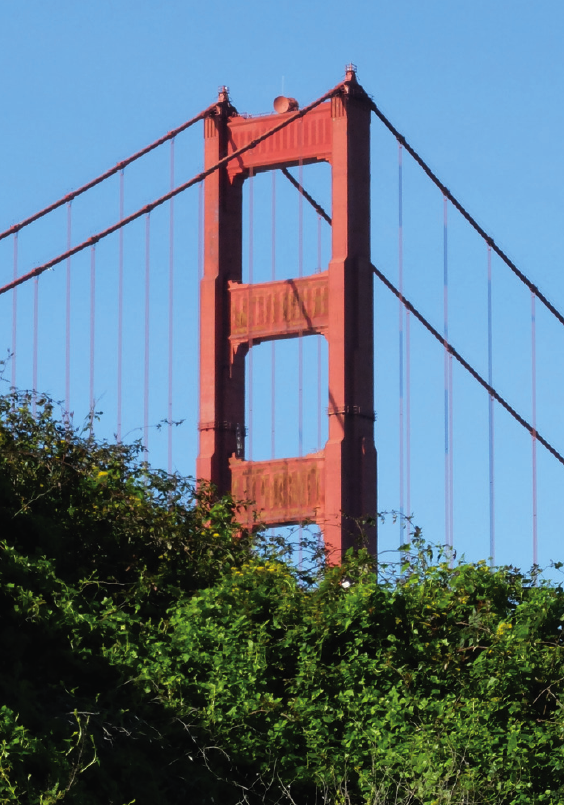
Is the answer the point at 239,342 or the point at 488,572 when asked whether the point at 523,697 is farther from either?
the point at 239,342

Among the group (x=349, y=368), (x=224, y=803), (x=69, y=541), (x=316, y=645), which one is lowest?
(x=224, y=803)

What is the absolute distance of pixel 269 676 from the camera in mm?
13414

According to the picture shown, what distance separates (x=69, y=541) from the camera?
14867 mm

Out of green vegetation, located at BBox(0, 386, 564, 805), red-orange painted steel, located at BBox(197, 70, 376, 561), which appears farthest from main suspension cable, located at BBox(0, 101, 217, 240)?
green vegetation, located at BBox(0, 386, 564, 805)

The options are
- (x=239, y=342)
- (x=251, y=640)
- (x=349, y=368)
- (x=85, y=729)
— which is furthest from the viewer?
(x=239, y=342)

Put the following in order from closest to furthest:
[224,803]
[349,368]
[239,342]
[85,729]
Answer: [85,729] < [224,803] < [349,368] < [239,342]

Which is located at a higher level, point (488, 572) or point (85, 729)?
point (488, 572)

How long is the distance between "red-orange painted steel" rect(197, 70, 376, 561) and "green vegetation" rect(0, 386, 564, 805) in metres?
12.8

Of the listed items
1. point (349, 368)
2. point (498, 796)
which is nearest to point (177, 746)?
point (498, 796)

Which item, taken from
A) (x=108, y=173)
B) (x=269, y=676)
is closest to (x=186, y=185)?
(x=108, y=173)

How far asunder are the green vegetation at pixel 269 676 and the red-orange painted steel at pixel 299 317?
12.8 meters

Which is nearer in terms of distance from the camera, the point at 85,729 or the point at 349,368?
the point at 85,729

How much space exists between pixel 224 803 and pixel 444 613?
2.65 m

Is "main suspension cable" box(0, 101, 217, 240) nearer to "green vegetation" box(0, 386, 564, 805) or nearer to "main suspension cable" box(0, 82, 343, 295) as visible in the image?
"main suspension cable" box(0, 82, 343, 295)
